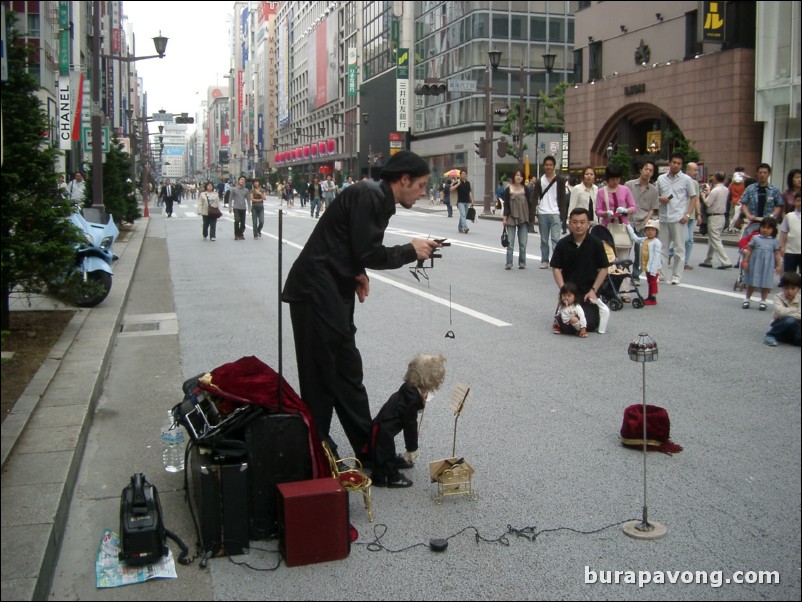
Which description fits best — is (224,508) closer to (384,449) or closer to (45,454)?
(384,449)

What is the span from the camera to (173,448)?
5309mm

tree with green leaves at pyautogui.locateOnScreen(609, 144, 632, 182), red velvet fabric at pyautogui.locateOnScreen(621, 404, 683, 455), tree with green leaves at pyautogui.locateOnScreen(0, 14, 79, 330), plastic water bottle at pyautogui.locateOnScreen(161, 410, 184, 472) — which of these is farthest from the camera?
tree with green leaves at pyautogui.locateOnScreen(609, 144, 632, 182)

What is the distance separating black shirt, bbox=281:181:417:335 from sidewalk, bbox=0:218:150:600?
1.64m

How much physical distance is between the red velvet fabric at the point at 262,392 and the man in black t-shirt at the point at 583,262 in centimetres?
551

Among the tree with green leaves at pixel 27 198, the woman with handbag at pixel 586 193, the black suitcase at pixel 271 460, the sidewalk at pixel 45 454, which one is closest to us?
the sidewalk at pixel 45 454

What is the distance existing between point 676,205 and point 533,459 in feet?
29.7

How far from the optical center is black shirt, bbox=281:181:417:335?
4645 mm

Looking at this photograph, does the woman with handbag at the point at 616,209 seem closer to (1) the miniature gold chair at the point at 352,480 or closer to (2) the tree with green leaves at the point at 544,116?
(1) the miniature gold chair at the point at 352,480

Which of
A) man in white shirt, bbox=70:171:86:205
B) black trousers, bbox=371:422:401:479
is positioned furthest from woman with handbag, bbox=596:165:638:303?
man in white shirt, bbox=70:171:86:205

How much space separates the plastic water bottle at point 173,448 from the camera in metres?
5.12

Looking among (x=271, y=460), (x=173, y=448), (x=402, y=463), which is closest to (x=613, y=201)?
(x=402, y=463)

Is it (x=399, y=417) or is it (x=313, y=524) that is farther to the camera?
(x=399, y=417)

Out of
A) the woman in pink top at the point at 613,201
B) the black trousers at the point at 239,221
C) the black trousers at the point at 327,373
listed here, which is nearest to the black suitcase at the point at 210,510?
the black trousers at the point at 327,373

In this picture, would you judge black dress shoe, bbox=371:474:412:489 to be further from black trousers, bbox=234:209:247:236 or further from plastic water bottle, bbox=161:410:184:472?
black trousers, bbox=234:209:247:236
